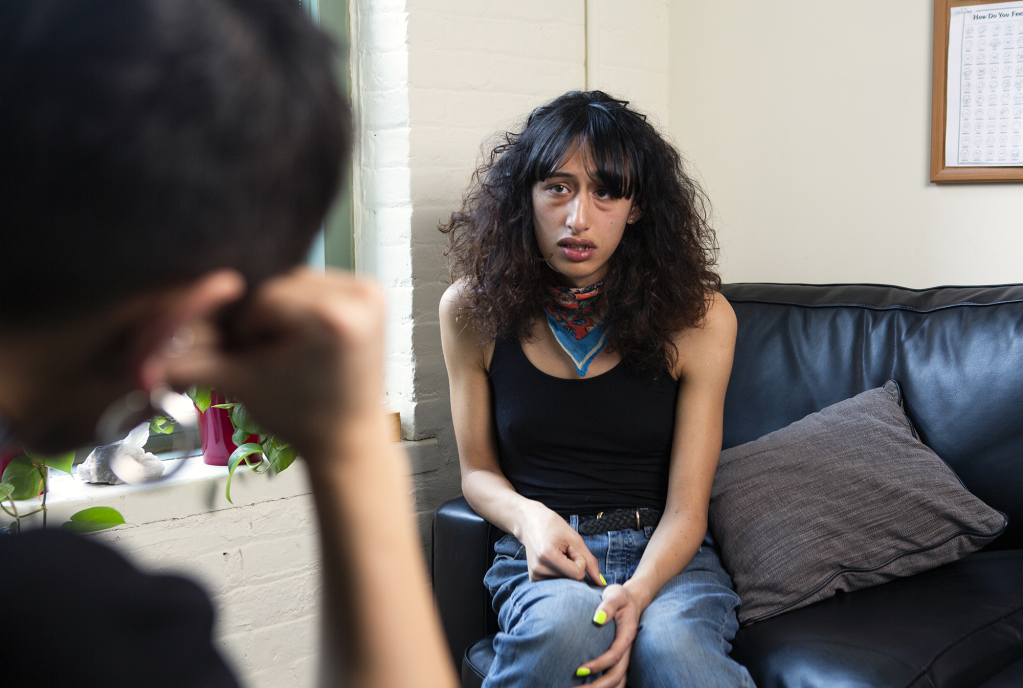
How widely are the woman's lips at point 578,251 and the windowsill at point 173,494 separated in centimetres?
68

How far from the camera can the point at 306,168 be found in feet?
1.15

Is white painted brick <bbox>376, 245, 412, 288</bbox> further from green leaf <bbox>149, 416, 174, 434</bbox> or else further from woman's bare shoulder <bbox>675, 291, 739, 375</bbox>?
woman's bare shoulder <bbox>675, 291, 739, 375</bbox>

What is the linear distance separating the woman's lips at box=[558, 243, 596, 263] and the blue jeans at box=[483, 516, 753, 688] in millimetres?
577

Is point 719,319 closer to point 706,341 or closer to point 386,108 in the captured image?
point 706,341

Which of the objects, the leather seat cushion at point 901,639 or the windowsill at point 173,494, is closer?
the leather seat cushion at point 901,639

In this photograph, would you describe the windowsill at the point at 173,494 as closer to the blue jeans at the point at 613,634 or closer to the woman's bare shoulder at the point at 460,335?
the woman's bare shoulder at the point at 460,335

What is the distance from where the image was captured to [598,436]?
1.65 meters

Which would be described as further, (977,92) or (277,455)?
(977,92)

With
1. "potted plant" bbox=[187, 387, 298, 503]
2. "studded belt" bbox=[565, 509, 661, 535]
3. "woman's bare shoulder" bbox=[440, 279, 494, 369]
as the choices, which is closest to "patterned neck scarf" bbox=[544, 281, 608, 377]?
"woman's bare shoulder" bbox=[440, 279, 494, 369]

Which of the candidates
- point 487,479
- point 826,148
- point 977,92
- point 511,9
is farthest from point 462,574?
point 977,92

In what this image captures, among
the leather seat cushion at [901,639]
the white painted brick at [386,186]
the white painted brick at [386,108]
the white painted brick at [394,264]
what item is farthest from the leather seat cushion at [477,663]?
the white painted brick at [386,108]

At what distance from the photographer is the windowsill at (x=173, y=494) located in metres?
1.63

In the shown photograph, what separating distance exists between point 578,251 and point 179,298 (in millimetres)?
1349

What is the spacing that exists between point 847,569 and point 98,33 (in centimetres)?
150
